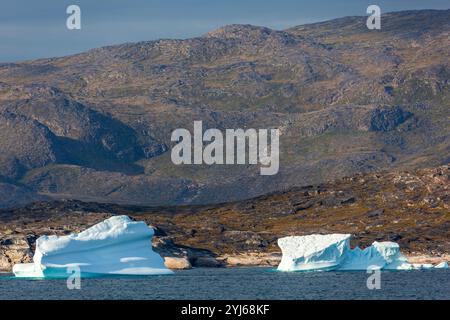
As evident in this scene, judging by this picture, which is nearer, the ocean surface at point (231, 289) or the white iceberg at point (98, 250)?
the ocean surface at point (231, 289)

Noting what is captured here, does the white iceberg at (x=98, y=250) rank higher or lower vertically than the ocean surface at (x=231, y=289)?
higher

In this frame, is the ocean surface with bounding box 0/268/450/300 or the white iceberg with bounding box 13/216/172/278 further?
the white iceberg with bounding box 13/216/172/278

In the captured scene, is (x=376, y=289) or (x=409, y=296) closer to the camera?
(x=409, y=296)

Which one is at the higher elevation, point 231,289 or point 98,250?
point 98,250

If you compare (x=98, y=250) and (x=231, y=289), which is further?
(x=98, y=250)

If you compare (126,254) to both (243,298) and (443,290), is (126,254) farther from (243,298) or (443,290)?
(443,290)

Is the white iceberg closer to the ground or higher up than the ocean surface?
higher up
